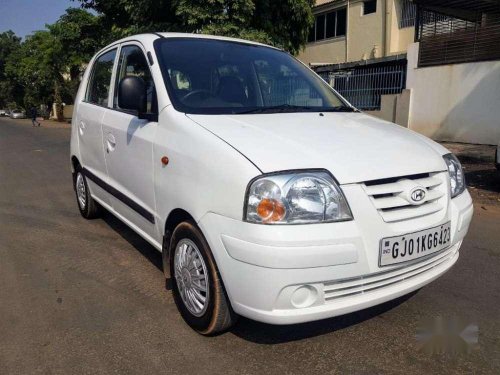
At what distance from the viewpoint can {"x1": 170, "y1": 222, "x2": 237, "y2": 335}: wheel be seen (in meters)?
2.47

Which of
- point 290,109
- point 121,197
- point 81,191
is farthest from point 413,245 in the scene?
point 81,191

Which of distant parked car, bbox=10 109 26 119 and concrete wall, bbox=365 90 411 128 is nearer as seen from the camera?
concrete wall, bbox=365 90 411 128

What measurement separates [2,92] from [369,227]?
79623 mm

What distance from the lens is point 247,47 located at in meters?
3.81

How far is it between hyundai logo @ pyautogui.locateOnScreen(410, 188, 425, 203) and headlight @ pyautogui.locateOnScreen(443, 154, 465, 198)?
43 cm

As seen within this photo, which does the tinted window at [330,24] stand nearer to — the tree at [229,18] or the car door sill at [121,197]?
the tree at [229,18]

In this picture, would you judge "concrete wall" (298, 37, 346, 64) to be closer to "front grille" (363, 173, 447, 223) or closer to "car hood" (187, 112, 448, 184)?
"car hood" (187, 112, 448, 184)

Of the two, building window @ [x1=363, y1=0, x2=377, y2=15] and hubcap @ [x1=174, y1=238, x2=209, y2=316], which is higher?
building window @ [x1=363, y1=0, x2=377, y2=15]

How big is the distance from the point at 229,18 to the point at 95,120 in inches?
384

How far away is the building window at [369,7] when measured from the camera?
2014 centimetres

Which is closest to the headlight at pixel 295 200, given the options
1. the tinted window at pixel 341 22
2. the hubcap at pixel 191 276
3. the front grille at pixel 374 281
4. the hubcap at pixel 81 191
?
the front grille at pixel 374 281

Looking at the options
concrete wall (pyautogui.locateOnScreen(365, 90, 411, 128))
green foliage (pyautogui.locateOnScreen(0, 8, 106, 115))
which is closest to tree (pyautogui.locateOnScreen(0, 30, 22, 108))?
green foliage (pyautogui.locateOnScreen(0, 8, 106, 115))

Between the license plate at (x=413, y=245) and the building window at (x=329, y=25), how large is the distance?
68.7ft

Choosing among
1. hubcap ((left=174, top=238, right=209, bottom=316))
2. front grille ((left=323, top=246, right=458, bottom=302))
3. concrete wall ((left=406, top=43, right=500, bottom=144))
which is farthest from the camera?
concrete wall ((left=406, top=43, right=500, bottom=144))
